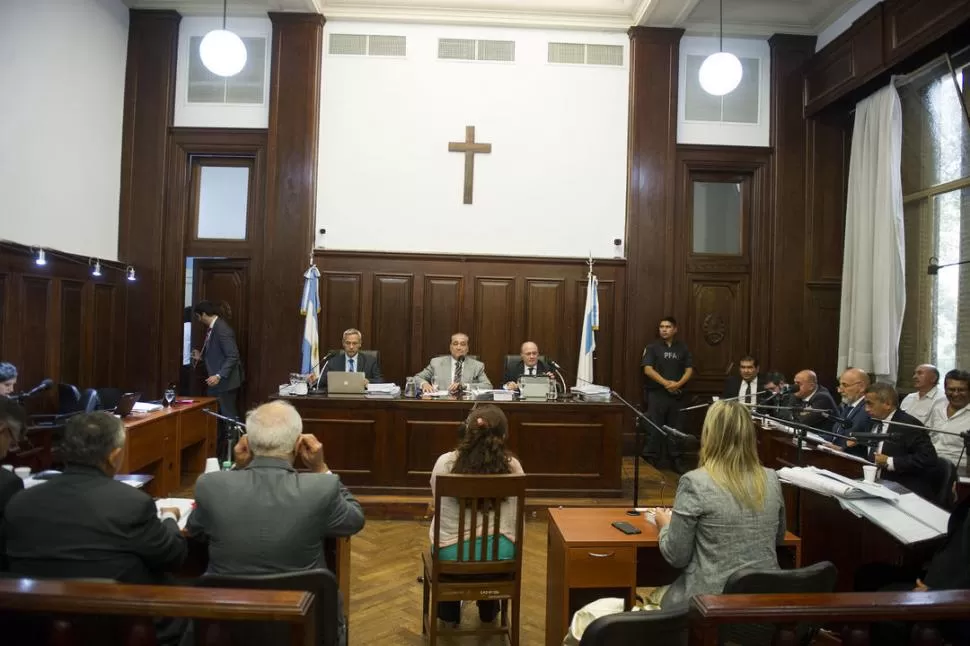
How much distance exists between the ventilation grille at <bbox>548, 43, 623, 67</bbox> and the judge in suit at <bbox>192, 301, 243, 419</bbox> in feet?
14.3

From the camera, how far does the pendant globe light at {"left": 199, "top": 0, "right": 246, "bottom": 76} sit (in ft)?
18.0

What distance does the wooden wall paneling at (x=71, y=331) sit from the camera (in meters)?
5.34

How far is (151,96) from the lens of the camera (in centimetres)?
656

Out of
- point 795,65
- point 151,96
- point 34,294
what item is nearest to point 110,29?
point 151,96

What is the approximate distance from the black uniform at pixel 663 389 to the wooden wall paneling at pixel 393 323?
251 centimetres

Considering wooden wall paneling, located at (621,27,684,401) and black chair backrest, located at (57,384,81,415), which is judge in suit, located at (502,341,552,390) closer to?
wooden wall paneling, located at (621,27,684,401)

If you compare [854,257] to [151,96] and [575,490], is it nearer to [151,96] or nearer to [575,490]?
[575,490]

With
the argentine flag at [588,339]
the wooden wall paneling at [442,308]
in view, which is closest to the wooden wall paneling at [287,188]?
the wooden wall paneling at [442,308]

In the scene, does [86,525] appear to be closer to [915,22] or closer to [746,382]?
[746,382]

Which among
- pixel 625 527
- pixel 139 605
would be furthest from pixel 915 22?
pixel 139 605

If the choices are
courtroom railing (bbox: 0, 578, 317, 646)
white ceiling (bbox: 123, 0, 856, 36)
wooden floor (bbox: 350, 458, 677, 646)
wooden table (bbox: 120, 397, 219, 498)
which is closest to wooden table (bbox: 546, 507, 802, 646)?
wooden floor (bbox: 350, 458, 677, 646)

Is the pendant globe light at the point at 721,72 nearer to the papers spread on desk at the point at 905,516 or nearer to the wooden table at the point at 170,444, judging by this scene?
the papers spread on desk at the point at 905,516

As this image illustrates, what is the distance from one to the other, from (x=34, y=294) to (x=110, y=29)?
2941 mm

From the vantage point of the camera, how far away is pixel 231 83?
6668 mm
